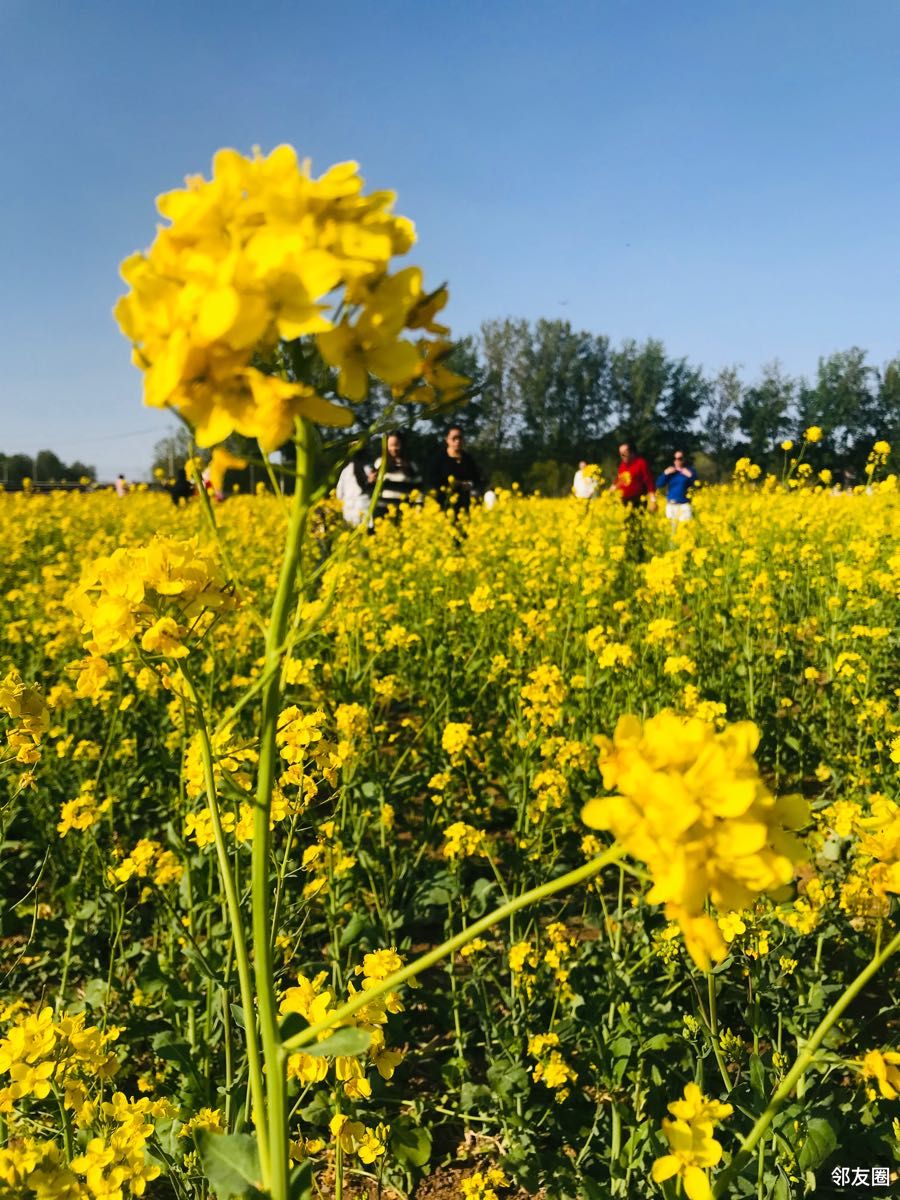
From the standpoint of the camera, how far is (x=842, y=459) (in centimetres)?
4269

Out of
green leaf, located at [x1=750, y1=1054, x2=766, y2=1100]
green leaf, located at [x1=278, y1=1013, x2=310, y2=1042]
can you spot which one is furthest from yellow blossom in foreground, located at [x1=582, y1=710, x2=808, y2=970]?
green leaf, located at [x1=750, y1=1054, x2=766, y2=1100]

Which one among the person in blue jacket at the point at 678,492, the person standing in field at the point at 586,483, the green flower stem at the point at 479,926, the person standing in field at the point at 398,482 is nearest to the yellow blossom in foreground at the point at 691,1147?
the green flower stem at the point at 479,926

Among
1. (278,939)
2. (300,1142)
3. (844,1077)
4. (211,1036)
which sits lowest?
(844,1077)

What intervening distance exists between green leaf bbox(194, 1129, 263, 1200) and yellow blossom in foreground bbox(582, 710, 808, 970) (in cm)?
53

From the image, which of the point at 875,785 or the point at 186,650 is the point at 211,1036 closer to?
the point at 186,650

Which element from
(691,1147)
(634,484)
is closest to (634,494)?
(634,484)

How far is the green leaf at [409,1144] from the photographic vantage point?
1765 mm

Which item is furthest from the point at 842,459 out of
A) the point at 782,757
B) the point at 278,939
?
the point at 278,939

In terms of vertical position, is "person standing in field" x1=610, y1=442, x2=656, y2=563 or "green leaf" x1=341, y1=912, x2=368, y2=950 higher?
"person standing in field" x1=610, y1=442, x2=656, y2=563

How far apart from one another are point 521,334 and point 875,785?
68.3 meters

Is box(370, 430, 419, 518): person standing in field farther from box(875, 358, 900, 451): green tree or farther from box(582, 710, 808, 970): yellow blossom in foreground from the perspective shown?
box(875, 358, 900, 451): green tree

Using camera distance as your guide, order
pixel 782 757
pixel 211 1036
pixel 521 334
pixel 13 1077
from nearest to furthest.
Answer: pixel 13 1077 < pixel 211 1036 < pixel 782 757 < pixel 521 334

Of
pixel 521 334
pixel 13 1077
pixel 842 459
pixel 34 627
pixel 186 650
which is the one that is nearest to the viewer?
pixel 186 650

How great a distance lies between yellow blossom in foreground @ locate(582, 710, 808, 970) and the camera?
69 cm
